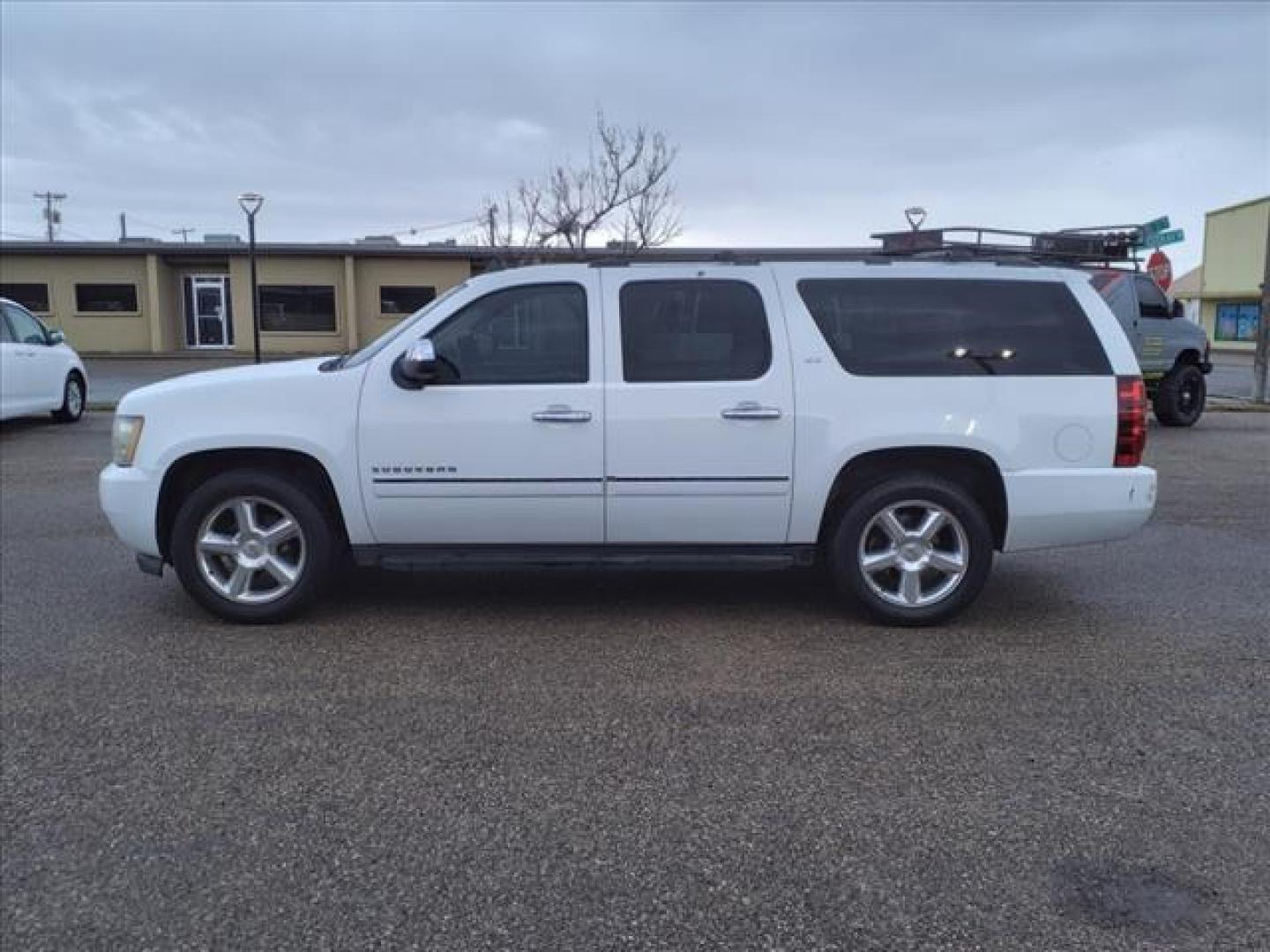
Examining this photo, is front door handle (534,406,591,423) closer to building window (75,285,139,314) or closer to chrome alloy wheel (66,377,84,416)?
chrome alloy wheel (66,377,84,416)

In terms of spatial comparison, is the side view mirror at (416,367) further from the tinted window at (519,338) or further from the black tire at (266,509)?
the black tire at (266,509)

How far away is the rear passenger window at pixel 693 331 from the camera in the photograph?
547 centimetres

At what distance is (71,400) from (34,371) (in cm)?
123

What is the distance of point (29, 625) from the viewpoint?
5.61m

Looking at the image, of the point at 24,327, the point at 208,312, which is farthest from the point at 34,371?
the point at 208,312

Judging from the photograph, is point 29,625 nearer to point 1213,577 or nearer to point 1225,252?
point 1213,577

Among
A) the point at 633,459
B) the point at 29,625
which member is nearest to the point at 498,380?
the point at 633,459

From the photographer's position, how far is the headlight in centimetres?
553

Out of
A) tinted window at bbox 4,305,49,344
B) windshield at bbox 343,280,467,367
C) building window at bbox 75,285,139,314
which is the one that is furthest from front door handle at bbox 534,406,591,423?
building window at bbox 75,285,139,314

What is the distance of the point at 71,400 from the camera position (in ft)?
51.0

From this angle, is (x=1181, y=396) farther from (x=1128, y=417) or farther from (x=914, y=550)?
(x=914, y=550)

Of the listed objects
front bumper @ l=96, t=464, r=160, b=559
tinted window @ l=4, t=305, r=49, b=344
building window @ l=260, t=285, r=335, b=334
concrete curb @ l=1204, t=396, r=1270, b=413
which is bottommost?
concrete curb @ l=1204, t=396, r=1270, b=413

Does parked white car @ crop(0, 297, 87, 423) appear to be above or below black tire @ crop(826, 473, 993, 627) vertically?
above

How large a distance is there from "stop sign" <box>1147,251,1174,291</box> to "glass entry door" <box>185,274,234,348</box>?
2763 cm
